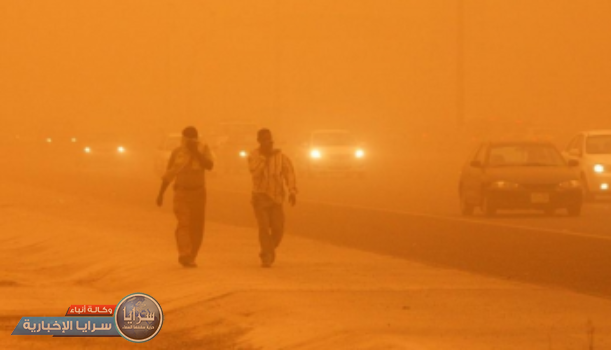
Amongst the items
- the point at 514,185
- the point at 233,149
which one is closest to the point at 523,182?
the point at 514,185

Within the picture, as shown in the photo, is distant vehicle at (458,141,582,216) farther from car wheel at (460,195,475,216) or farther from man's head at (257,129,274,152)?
man's head at (257,129,274,152)

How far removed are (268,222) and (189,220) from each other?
0.94 meters

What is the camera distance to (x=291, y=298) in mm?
12461

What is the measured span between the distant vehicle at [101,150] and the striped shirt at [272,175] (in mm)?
37300

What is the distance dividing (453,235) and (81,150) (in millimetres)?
33625

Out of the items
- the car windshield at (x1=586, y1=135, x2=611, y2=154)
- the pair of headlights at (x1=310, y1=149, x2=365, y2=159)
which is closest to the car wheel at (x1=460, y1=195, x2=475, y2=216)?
the car windshield at (x1=586, y1=135, x2=611, y2=154)

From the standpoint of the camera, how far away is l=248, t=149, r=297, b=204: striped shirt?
1515 cm

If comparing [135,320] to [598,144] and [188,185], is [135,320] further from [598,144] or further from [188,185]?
[598,144]

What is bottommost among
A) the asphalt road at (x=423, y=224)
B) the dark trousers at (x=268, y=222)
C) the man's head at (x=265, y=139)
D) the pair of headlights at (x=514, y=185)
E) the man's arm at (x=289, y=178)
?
the asphalt road at (x=423, y=224)

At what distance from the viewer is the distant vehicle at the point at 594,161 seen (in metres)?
29.2

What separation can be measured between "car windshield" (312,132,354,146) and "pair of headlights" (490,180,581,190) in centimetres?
2011

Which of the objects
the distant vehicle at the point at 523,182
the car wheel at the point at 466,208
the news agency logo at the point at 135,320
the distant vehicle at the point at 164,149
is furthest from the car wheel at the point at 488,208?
the distant vehicle at the point at 164,149

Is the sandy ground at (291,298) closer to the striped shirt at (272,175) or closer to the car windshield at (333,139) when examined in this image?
the striped shirt at (272,175)

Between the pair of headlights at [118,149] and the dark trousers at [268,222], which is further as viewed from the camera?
the pair of headlights at [118,149]
